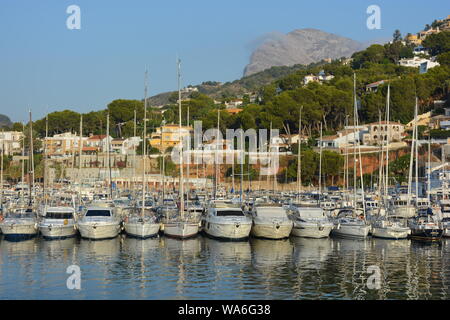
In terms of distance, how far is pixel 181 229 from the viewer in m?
40.2

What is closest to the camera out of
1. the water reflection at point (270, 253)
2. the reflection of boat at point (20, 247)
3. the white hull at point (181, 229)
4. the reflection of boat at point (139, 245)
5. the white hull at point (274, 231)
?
the water reflection at point (270, 253)

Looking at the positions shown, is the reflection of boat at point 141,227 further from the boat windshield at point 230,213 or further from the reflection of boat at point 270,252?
the reflection of boat at point 270,252

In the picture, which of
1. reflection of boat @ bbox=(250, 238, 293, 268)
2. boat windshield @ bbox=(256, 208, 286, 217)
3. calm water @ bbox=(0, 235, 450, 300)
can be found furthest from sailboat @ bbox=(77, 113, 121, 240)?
boat windshield @ bbox=(256, 208, 286, 217)

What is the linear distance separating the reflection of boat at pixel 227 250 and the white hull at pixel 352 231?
6.35m

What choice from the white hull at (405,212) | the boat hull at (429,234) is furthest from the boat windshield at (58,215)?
the white hull at (405,212)

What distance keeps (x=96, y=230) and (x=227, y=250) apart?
26.0 feet

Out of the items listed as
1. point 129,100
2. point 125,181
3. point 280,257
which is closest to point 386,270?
point 280,257

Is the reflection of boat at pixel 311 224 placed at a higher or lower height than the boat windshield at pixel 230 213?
lower

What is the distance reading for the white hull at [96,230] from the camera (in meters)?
39.6

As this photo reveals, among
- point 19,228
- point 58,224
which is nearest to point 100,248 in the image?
point 58,224

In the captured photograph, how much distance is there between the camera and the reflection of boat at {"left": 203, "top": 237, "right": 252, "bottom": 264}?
34250mm

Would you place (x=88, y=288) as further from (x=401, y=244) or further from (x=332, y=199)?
(x=332, y=199)

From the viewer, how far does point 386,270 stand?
31781 mm

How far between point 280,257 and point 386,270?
569 cm
